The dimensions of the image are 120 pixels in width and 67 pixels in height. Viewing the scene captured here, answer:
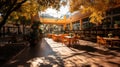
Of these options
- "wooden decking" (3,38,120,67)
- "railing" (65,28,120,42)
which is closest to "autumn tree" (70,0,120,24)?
"railing" (65,28,120,42)

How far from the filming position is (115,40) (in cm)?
1076

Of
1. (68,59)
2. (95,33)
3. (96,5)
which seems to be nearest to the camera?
(68,59)

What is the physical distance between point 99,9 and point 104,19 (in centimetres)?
315

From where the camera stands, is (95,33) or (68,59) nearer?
(68,59)

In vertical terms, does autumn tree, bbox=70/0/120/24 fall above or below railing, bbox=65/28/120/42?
above

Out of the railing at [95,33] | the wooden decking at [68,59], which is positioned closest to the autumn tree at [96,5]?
the railing at [95,33]

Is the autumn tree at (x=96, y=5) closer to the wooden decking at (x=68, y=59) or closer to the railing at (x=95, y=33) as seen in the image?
the railing at (x=95, y=33)

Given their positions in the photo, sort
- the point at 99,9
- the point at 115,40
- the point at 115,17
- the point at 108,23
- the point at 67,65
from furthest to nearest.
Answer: the point at 108,23 < the point at 115,17 < the point at 99,9 < the point at 115,40 < the point at 67,65

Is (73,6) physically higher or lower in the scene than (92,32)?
higher

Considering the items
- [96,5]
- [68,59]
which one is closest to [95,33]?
[96,5]

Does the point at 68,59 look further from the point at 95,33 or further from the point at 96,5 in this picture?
the point at 95,33

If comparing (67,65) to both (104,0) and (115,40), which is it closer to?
(115,40)

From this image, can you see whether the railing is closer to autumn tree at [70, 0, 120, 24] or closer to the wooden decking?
autumn tree at [70, 0, 120, 24]

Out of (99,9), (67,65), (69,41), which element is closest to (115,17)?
(99,9)
